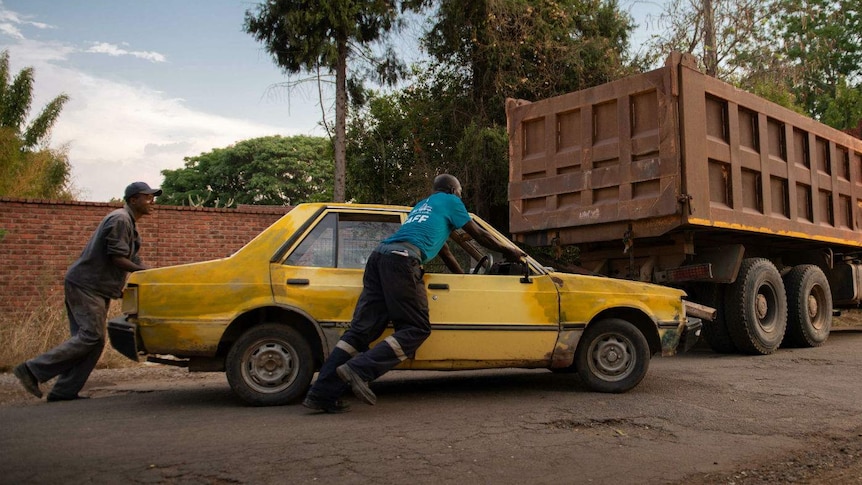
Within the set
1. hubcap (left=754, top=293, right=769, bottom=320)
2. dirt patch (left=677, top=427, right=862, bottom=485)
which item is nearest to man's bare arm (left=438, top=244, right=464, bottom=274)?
dirt patch (left=677, top=427, right=862, bottom=485)

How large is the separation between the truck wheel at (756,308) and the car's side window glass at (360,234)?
4.65 meters

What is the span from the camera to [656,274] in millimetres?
8148

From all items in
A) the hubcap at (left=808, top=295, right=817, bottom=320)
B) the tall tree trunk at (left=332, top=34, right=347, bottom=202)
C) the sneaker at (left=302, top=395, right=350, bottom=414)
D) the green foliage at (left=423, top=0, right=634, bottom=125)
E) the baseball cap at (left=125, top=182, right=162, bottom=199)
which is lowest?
the sneaker at (left=302, top=395, right=350, bottom=414)

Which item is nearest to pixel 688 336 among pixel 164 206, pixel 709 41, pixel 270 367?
pixel 270 367

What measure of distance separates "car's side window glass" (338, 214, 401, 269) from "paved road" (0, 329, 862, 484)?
41.7 inches

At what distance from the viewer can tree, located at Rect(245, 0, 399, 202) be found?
44.5 ft

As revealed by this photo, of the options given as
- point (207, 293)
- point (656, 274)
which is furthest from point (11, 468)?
point (656, 274)

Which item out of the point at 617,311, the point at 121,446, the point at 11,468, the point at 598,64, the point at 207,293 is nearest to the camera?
the point at 11,468

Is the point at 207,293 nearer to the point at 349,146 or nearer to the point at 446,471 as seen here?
the point at 446,471

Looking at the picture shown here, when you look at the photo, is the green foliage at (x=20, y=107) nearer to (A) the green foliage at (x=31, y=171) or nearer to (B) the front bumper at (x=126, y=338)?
(A) the green foliage at (x=31, y=171)

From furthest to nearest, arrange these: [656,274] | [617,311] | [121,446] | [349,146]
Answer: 1. [349,146]
2. [656,274]
3. [617,311]
4. [121,446]

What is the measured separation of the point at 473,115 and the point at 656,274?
Answer: 7.55 m

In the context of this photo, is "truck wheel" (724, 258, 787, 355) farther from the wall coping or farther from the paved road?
the wall coping

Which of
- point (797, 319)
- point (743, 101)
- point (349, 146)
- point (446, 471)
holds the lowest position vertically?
point (446, 471)
